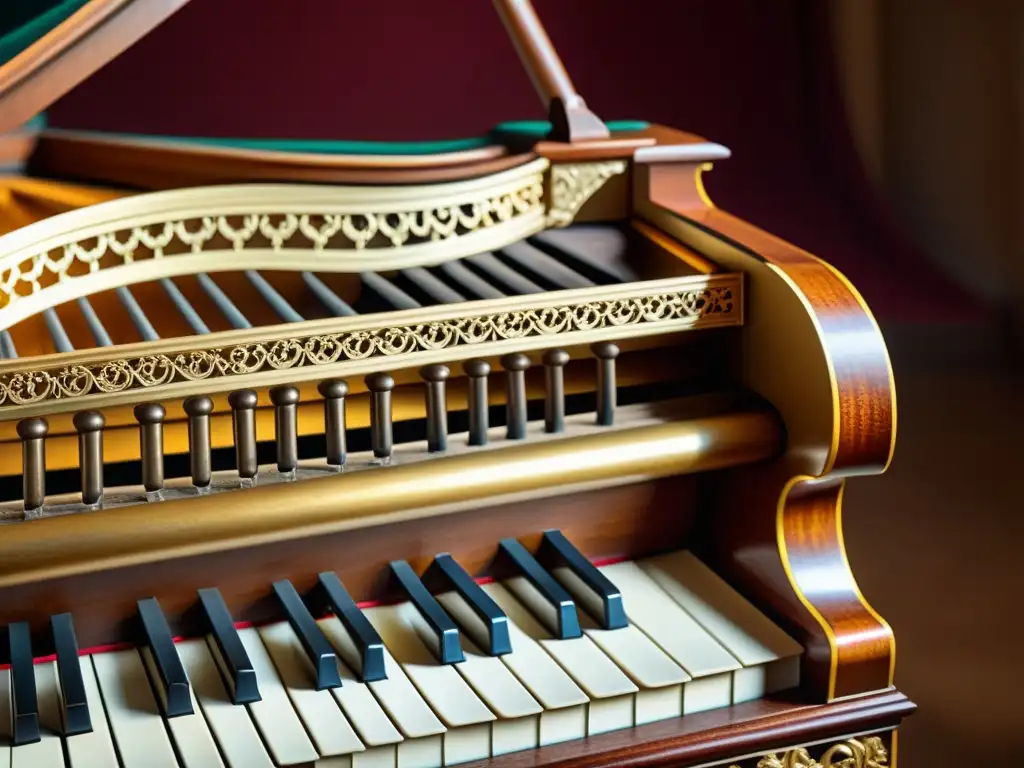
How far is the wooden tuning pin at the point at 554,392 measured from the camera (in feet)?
5.62

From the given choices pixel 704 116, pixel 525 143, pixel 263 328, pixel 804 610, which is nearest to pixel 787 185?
pixel 704 116

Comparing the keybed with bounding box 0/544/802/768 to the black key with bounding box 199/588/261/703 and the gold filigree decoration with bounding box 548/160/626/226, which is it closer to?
the black key with bounding box 199/588/261/703

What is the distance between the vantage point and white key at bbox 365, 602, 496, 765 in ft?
5.00

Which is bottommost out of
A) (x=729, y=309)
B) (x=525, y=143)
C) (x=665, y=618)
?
(x=665, y=618)

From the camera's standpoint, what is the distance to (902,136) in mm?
3650

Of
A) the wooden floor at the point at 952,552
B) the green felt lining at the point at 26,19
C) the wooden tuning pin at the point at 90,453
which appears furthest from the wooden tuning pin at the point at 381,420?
the wooden floor at the point at 952,552

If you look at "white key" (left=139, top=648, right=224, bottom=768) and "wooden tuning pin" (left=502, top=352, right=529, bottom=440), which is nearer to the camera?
"white key" (left=139, top=648, right=224, bottom=768)

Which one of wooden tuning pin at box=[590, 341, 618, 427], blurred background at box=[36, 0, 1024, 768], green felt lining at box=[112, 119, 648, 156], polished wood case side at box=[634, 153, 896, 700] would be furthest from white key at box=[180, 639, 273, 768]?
blurred background at box=[36, 0, 1024, 768]

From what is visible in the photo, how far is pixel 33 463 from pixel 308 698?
1.29 feet

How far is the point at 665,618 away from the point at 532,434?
288mm

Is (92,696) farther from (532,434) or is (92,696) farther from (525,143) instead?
(525,143)

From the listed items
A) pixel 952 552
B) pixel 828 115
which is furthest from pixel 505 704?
pixel 828 115

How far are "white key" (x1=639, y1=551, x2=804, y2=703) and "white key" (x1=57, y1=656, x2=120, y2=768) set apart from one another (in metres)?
0.72

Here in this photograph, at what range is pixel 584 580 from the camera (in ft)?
5.73
